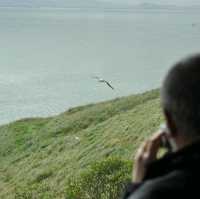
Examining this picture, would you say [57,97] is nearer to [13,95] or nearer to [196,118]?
[13,95]

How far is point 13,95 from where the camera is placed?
64.7 metres

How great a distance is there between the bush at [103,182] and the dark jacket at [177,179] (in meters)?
9.54

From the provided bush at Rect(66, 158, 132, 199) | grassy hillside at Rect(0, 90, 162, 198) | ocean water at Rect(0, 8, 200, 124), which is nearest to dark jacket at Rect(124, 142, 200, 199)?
bush at Rect(66, 158, 132, 199)

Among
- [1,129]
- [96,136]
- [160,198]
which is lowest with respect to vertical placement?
[1,129]

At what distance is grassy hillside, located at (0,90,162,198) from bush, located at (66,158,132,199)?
14.8 feet

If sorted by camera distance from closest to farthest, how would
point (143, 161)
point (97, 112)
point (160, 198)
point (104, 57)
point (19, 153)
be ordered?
point (160, 198)
point (143, 161)
point (19, 153)
point (97, 112)
point (104, 57)

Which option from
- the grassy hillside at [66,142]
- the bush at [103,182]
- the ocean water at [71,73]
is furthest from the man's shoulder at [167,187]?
the ocean water at [71,73]

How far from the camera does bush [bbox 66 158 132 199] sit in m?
12.0

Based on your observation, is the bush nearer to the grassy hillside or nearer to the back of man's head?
the grassy hillside

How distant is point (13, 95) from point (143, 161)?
2470 inches

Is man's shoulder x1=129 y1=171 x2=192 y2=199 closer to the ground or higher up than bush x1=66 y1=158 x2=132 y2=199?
higher up

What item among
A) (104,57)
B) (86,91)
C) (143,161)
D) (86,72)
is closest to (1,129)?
(86,91)

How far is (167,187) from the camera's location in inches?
91.3

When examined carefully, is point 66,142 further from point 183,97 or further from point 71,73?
point 71,73
